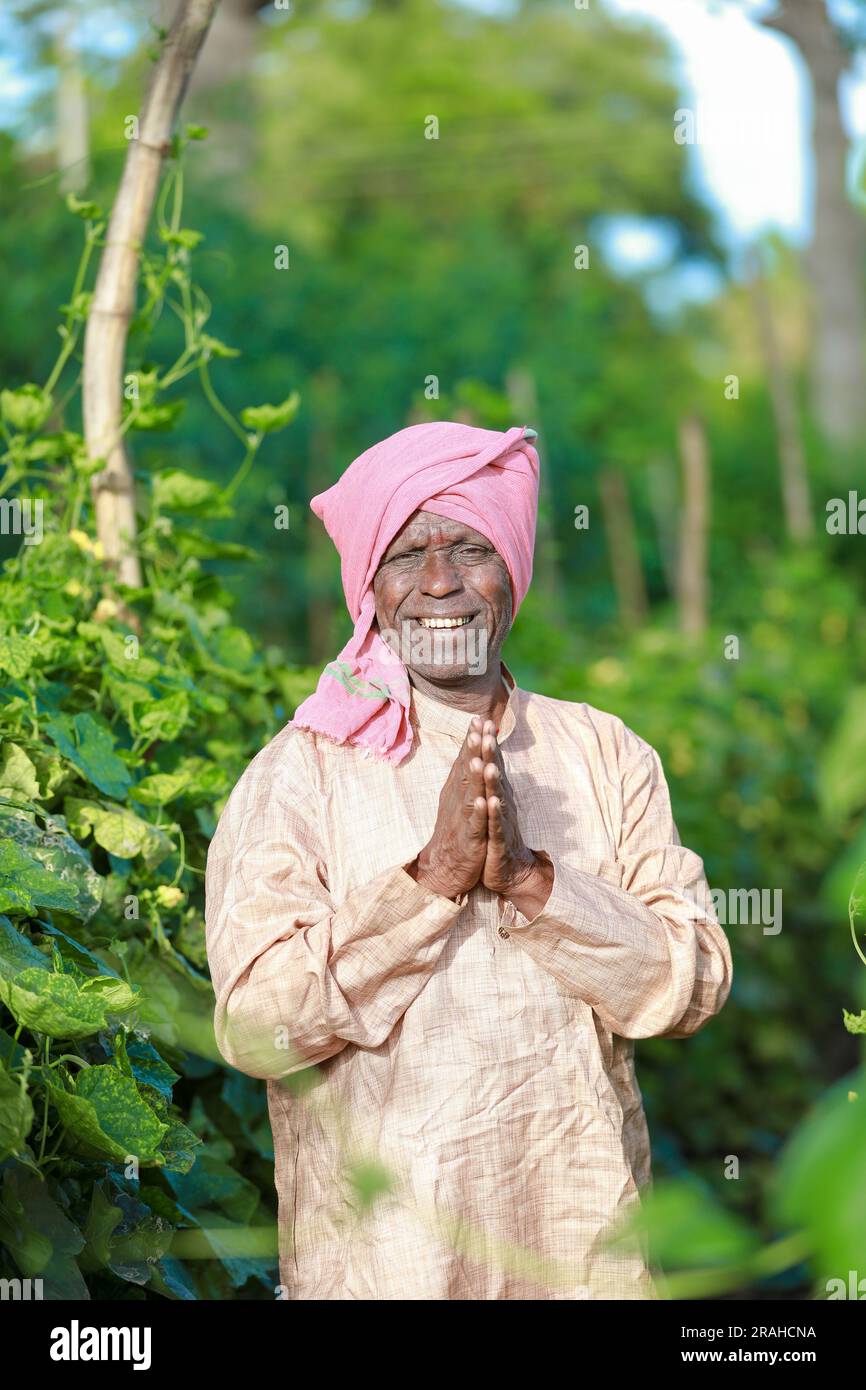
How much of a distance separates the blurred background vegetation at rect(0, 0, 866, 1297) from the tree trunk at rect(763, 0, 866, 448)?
1.5 inches

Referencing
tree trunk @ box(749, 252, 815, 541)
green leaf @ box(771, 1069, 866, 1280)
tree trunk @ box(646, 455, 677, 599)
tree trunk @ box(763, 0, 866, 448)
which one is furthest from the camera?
tree trunk @ box(763, 0, 866, 448)

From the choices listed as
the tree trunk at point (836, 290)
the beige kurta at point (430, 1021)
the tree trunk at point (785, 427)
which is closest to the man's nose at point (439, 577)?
the beige kurta at point (430, 1021)

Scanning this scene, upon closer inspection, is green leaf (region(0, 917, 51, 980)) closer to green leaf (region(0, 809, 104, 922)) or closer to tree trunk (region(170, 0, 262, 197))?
green leaf (region(0, 809, 104, 922))

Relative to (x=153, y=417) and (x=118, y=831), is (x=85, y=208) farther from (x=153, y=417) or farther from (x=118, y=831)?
(x=118, y=831)

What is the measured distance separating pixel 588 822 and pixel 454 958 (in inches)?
13.2

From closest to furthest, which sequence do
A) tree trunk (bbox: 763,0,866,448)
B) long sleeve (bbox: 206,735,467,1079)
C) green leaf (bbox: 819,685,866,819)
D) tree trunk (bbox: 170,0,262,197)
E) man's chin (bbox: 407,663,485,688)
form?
green leaf (bbox: 819,685,866,819)
long sleeve (bbox: 206,735,467,1079)
man's chin (bbox: 407,663,485,688)
tree trunk (bbox: 170,0,262,197)
tree trunk (bbox: 763,0,866,448)

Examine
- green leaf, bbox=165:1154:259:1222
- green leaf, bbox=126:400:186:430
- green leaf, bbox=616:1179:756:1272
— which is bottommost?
green leaf, bbox=165:1154:259:1222

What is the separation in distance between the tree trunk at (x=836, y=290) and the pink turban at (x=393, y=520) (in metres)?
12.9

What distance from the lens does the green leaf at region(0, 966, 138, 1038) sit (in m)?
2.19

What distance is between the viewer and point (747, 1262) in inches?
34.2

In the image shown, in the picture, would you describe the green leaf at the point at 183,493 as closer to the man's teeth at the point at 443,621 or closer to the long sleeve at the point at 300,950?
the man's teeth at the point at 443,621

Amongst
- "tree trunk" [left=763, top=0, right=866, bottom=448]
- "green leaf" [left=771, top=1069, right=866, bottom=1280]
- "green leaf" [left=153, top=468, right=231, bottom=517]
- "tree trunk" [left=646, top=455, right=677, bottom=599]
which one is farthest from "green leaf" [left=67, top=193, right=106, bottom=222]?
"tree trunk" [left=763, top=0, right=866, bottom=448]

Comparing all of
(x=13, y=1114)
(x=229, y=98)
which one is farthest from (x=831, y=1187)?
(x=229, y=98)

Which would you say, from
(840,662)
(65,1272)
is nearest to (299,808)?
(65,1272)
